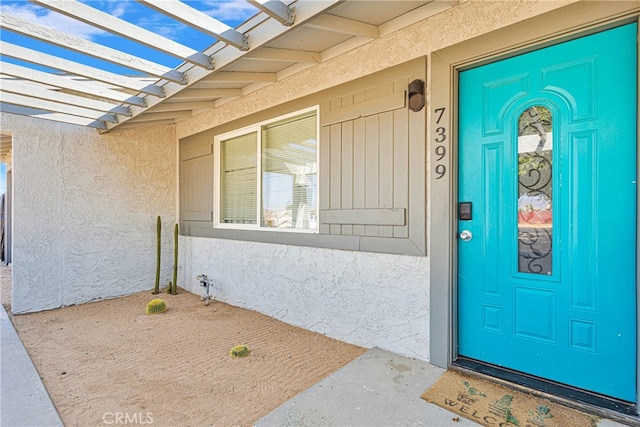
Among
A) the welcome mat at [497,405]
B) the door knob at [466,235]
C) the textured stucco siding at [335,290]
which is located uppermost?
the door knob at [466,235]

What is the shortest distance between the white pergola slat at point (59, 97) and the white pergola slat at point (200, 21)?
237 centimetres

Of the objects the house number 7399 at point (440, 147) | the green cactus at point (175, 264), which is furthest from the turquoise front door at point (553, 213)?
the green cactus at point (175, 264)

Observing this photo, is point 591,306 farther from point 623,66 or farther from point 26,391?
point 26,391

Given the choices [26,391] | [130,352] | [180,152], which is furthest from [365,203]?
[180,152]

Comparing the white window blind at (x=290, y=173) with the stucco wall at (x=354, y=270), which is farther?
the white window blind at (x=290, y=173)

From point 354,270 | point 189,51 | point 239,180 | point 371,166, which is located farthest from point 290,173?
point 189,51

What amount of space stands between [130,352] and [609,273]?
157 inches

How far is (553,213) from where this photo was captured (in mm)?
2252

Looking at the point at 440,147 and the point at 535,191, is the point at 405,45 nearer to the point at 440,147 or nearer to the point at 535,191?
the point at 440,147

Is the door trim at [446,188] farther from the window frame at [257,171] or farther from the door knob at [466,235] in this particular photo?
the window frame at [257,171]

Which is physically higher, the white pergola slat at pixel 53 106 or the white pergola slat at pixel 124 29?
the white pergola slat at pixel 124 29

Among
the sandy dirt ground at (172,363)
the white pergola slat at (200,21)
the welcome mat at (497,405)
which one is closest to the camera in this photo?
the welcome mat at (497,405)

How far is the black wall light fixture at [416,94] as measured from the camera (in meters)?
2.73

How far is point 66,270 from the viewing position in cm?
475
